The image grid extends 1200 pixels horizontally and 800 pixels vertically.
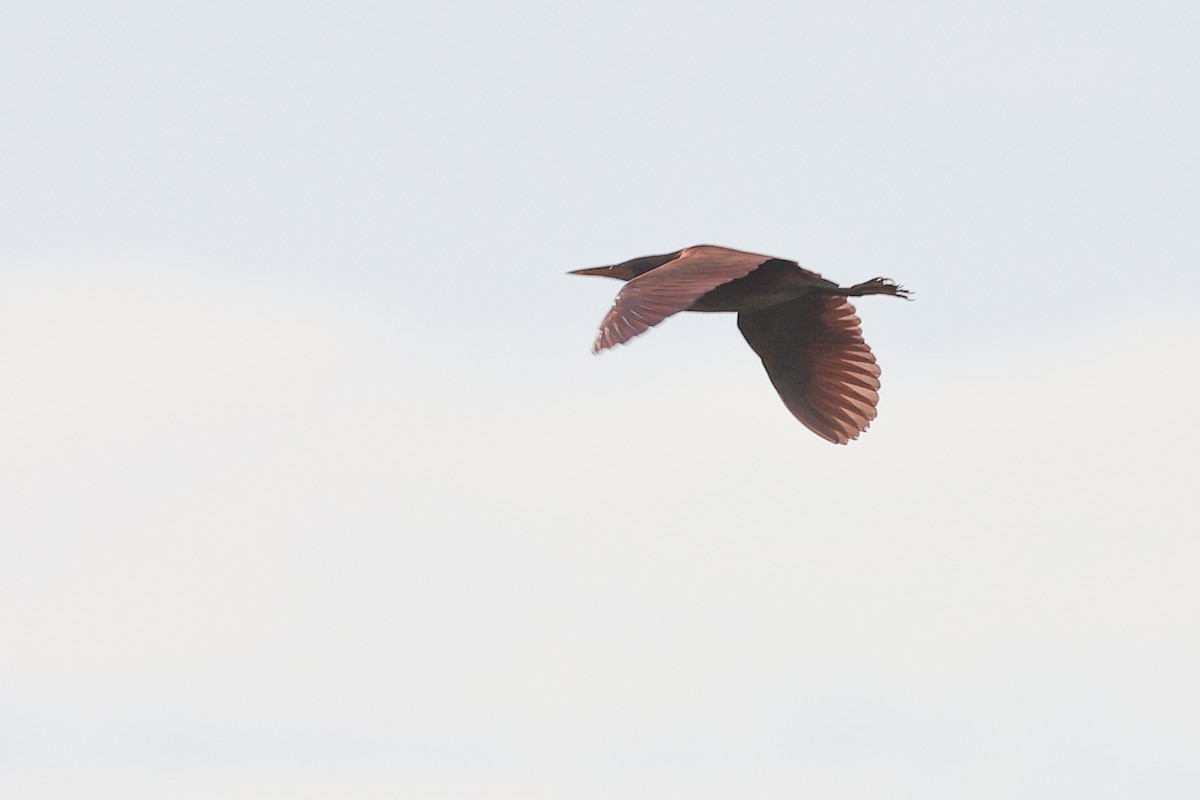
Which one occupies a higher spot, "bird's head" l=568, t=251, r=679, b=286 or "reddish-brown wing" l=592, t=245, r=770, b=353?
"bird's head" l=568, t=251, r=679, b=286

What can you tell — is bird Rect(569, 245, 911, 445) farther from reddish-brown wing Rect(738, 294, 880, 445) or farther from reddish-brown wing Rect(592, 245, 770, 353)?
reddish-brown wing Rect(592, 245, 770, 353)

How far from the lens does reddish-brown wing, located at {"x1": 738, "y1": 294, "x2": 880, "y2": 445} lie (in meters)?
19.1

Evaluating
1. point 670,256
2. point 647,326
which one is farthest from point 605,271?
point 647,326

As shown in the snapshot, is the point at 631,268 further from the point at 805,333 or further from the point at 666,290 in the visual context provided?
the point at 666,290

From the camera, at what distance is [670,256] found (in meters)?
18.6

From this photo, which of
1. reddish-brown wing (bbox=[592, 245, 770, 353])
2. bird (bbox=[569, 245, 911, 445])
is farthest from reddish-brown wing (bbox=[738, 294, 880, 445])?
reddish-brown wing (bbox=[592, 245, 770, 353])

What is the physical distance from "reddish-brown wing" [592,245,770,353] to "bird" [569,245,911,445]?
68 cm

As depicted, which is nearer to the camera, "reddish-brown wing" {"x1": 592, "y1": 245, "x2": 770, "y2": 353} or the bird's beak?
"reddish-brown wing" {"x1": 592, "y1": 245, "x2": 770, "y2": 353}

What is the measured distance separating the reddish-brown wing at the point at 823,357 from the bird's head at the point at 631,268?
1.01m

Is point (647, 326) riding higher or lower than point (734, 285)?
lower

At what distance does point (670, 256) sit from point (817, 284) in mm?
1308

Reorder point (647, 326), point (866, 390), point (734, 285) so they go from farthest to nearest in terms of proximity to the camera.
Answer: point (866, 390)
point (734, 285)
point (647, 326)

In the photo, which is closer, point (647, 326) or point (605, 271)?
point (647, 326)

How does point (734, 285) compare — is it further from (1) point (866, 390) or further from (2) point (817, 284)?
(1) point (866, 390)
